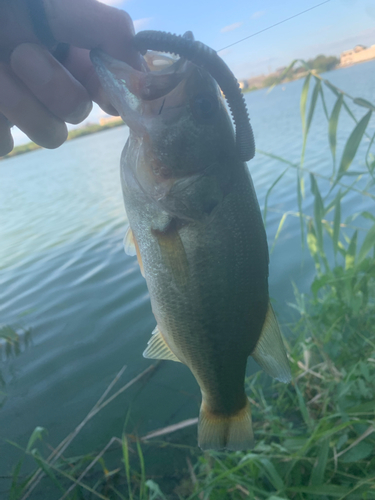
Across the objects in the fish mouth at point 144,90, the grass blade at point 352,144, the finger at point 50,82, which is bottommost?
the grass blade at point 352,144

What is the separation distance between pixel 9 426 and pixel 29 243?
7207 mm

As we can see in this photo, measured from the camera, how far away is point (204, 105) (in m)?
1.42

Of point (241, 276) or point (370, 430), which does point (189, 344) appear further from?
point (370, 430)

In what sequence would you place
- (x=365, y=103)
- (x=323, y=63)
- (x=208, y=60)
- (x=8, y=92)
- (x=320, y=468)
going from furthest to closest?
1. (x=323, y=63)
2. (x=365, y=103)
3. (x=320, y=468)
4. (x=8, y=92)
5. (x=208, y=60)

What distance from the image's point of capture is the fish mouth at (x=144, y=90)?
1322 mm

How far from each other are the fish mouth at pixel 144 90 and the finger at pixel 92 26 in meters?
0.07

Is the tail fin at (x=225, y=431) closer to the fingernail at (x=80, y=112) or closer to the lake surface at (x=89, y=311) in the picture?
the fingernail at (x=80, y=112)

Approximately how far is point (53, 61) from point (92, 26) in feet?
0.71

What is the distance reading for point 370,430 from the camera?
1958 mm

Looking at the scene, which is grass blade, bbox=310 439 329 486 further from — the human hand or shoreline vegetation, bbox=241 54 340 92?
shoreline vegetation, bbox=241 54 340 92

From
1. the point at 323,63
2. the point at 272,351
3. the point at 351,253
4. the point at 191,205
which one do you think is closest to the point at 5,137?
the point at 191,205

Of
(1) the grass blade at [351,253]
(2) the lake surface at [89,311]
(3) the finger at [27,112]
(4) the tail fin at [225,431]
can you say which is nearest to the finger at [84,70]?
(3) the finger at [27,112]

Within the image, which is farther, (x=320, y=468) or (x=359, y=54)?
(x=359, y=54)

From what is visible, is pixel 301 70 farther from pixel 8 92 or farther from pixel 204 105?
pixel 8 92
